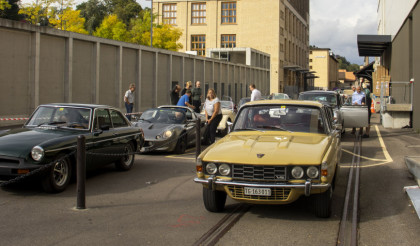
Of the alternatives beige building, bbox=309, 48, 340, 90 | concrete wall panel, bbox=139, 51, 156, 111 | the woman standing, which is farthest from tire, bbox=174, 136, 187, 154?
beige building, bbox=309, 48, 340, 90

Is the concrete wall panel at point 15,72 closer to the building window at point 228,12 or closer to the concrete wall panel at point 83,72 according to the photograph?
the concrete wall panel at point 83,72

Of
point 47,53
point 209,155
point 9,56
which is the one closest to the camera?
point 209,155

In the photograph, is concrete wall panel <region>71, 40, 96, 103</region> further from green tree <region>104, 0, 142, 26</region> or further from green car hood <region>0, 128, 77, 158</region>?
green tree <region>104, 0, 142, 26</region>

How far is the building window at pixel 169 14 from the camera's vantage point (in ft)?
232

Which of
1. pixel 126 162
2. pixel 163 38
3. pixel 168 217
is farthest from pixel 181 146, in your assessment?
pixel 163 38

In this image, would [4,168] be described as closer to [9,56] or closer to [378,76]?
[9,56]

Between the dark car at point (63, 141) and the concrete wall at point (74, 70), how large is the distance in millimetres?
8274

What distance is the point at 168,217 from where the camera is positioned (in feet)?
20.0

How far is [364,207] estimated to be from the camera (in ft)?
22.1

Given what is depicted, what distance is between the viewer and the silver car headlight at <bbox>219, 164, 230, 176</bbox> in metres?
5.76

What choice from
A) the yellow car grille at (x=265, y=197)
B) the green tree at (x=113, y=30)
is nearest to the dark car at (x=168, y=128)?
the yellow car grille at (x=265, y=197)

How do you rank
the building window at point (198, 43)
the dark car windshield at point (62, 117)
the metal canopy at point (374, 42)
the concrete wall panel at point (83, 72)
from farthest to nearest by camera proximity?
the building window at point (198, 43)
the metal canopy at point (374, 42)
the concrete wall panel at point (83, 72)
the dark car windshield at point (62, 117)

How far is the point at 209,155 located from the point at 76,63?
14.9 metres

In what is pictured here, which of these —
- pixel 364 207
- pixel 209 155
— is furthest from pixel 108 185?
pixel 364 207
